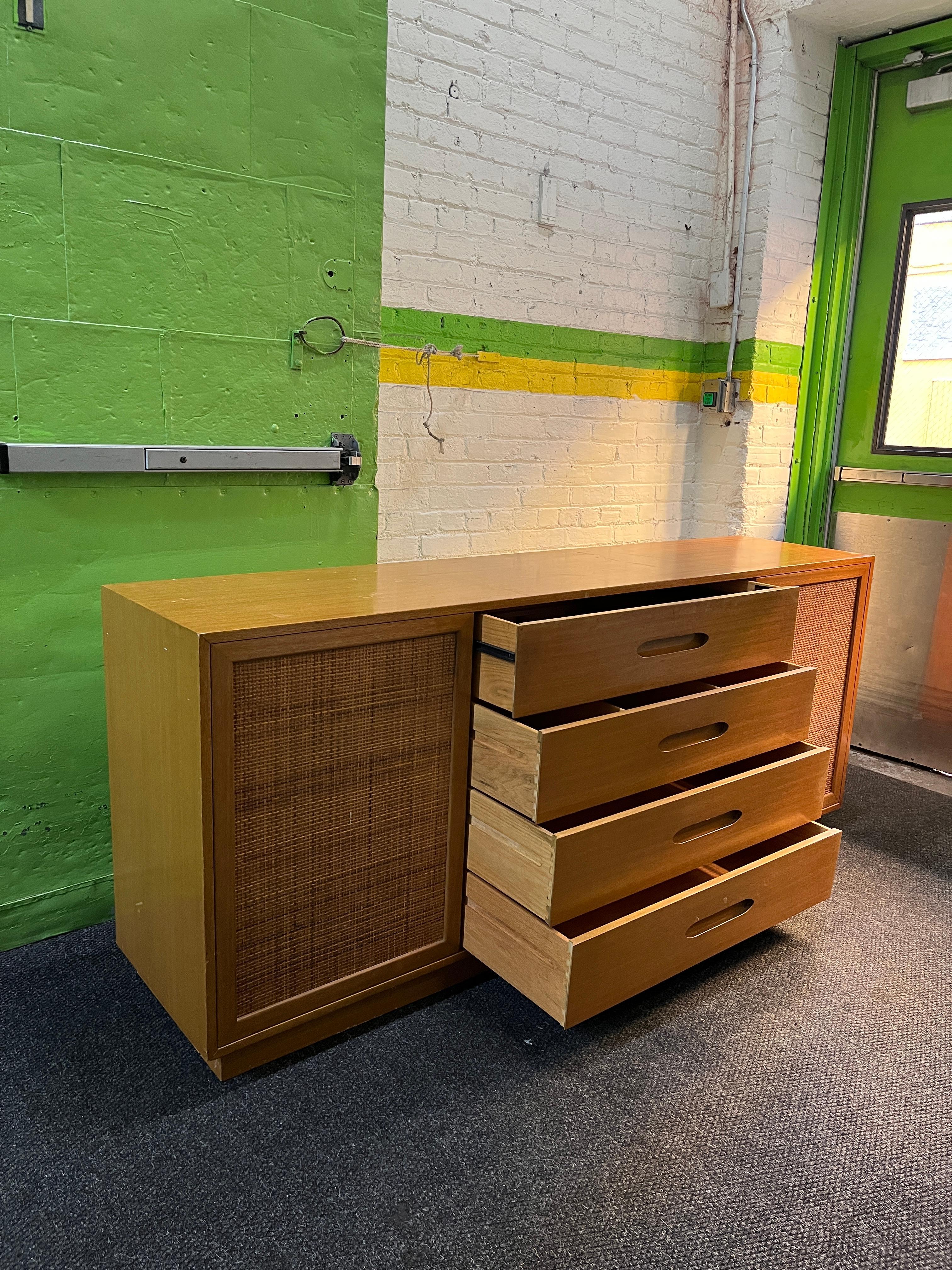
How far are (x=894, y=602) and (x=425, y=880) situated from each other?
2.13 metres

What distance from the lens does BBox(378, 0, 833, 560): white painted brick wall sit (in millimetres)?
2205

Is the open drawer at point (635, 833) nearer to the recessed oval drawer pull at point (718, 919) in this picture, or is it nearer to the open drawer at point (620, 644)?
the recessed oval drawer pull at point (718, 919)

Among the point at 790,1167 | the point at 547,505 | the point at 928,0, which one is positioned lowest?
the point at 790,1167

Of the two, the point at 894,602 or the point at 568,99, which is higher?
the point at 568,99

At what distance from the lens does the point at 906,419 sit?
303 cm

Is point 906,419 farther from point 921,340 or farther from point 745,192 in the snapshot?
point 745,192

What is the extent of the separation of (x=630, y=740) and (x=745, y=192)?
209cm

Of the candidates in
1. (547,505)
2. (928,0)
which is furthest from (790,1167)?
(928,0)

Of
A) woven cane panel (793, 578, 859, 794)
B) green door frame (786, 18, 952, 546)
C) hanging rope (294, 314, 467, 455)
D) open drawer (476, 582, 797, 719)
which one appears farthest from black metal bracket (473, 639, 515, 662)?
green door frame (786, 18, 952, 546)

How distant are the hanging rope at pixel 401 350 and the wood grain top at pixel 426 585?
377 millimetres

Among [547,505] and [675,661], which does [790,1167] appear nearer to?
[675,661]

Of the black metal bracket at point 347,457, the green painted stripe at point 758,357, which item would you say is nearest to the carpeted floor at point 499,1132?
the black metal bracket at point 347,457

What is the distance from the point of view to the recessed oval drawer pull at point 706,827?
174cm

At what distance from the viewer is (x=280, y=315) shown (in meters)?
1.95
